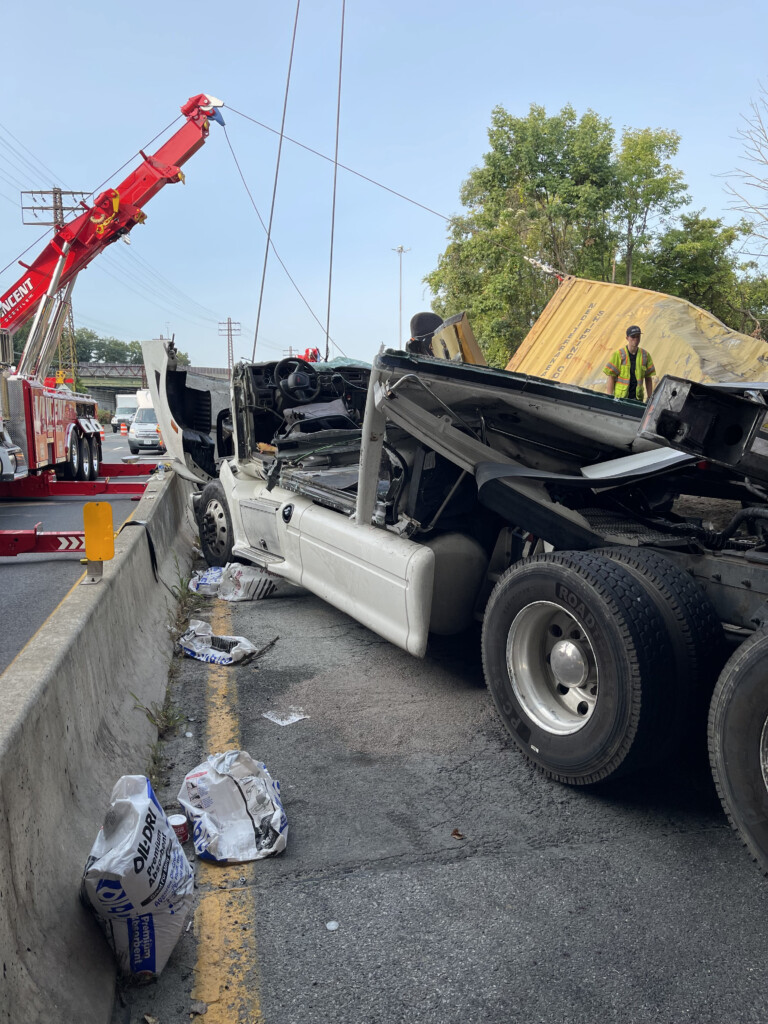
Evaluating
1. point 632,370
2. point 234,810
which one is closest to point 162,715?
point 234,810

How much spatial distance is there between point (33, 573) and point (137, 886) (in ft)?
21.6

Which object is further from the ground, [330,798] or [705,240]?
[705,240]

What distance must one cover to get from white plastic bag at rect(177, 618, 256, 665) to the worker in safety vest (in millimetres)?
5677

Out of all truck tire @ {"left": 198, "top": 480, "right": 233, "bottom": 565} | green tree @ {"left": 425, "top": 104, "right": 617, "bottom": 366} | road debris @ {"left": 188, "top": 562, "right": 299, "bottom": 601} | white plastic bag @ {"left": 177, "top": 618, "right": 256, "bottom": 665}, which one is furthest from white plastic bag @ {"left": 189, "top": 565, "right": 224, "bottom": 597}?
green tree @ {"left": 425, "top": 104, "right": 617, "bottom": 366}

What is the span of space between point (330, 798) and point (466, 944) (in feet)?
3.49

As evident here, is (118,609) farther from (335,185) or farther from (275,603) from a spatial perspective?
(335,185)

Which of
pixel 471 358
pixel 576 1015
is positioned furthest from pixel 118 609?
Result: pixel 471 358

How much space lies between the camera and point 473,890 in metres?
2.84

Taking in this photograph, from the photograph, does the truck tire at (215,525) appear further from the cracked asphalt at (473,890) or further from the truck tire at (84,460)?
the truck tire at (84,460)

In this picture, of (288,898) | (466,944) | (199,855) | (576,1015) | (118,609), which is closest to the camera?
(576,1015)

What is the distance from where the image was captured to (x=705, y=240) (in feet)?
90.4

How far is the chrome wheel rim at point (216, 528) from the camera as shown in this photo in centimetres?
761

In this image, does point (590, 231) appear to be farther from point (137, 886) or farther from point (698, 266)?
point (137, 886)

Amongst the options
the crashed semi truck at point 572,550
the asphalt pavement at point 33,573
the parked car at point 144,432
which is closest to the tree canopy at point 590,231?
the parked car at point 144,432
